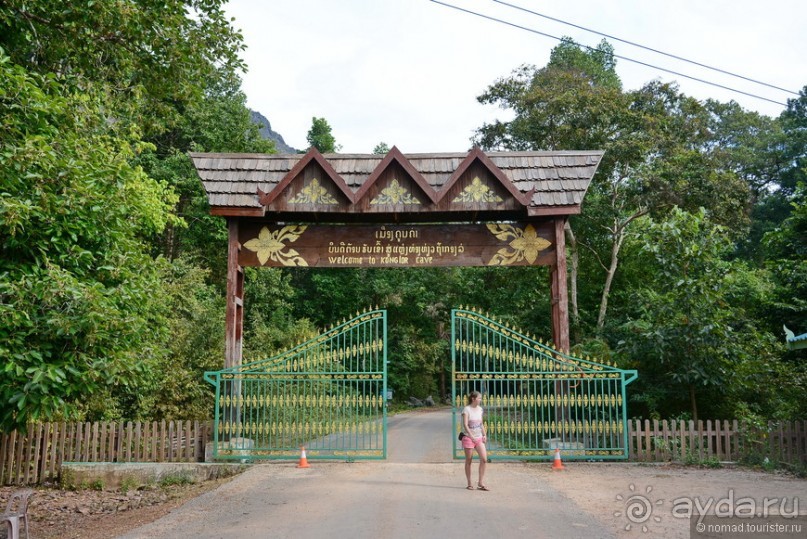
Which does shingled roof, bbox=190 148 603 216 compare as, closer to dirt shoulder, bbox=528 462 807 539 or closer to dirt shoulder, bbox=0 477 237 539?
dirt shoulder, bbox=528 462 807 539

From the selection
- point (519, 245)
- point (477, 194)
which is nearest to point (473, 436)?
point (519, 245)

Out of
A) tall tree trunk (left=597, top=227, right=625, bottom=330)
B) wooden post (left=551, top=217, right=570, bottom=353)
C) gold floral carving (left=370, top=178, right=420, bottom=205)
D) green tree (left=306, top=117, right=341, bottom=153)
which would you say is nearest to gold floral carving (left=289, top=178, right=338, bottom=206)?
gold floral carving (left=370, top=178, right=420, bottom=205)

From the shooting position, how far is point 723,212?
2250 centimetres

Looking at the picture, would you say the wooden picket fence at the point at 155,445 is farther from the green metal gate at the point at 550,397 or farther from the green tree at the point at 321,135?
the green tree at the point at 321,135

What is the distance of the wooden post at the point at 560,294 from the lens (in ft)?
39.7

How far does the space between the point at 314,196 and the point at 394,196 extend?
160 centimetres

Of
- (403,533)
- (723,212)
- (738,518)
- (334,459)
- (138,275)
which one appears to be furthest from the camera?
(723,212)

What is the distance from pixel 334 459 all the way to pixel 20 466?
19.6ft

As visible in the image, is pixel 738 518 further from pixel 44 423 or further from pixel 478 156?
pixel 44 423

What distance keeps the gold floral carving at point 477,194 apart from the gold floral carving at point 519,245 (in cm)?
67

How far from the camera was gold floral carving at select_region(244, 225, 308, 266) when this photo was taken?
12.6 m

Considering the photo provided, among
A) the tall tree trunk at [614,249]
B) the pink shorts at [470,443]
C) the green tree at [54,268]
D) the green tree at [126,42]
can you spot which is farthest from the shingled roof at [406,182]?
the tall tree trunk at [614,249]

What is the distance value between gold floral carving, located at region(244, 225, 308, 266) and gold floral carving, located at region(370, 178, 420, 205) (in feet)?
5.59

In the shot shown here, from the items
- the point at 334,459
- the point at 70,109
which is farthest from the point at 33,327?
the point at 334,459
